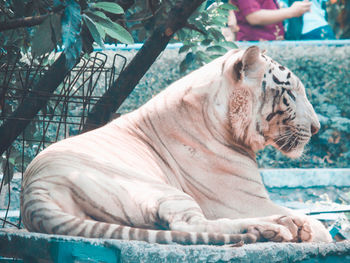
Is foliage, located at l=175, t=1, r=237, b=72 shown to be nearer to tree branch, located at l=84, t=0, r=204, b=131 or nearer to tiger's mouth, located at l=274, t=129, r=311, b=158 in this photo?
tree branch, located at l=84, t=0, r=204, b=131

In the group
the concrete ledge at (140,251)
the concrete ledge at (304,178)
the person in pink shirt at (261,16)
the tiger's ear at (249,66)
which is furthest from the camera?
the person in pink shirt at (261,16)

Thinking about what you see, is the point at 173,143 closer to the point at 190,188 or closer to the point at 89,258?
the point at 190,188

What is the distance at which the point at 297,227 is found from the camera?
2225mm

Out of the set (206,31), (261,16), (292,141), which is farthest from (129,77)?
(261,16)

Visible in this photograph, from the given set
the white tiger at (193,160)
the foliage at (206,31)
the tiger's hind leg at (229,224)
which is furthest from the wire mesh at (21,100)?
the tiger's hind leg at (229,224)

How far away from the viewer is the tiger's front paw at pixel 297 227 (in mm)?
2205

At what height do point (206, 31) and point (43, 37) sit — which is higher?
point (43, 37)

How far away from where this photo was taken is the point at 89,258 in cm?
178

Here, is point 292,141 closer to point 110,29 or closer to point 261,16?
point 110,29

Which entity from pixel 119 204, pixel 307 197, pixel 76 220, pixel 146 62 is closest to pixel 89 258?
pixel 76 220

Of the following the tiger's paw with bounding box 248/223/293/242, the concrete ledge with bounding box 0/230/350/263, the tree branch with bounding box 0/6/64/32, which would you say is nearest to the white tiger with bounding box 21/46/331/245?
the tiger's paw with bounding box 248/223/293/242

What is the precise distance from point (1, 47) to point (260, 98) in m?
1.66

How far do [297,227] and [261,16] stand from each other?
16.0ft

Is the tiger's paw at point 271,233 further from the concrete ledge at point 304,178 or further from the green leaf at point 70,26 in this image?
the concrete ledge at point 304,178
